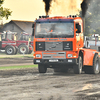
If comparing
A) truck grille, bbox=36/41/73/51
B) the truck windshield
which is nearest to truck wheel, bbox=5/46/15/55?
truck grille, bbox=36/41/73/51

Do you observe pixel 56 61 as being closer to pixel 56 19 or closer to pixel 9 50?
pixel 56 19

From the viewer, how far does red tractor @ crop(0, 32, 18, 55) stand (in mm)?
43625

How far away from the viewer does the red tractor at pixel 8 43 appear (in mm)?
43625

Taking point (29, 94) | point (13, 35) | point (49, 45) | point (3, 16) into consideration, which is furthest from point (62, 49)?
point (13, 35)

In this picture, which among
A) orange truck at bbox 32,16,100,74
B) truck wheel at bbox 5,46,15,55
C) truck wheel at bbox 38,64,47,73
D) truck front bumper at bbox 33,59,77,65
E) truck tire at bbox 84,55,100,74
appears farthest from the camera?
truck wheel at bbox 5,46,15,55

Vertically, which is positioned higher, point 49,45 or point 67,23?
point 67,23

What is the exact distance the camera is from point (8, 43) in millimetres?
44344

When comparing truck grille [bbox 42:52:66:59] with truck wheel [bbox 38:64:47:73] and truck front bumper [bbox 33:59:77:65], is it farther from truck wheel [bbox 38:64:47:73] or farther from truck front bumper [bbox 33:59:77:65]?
truck wheel [bbox 38:64:47:73]

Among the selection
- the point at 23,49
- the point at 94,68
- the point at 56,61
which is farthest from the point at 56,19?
the point at 23,49

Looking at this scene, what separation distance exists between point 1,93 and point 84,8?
49.8ft

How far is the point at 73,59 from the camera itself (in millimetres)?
17641

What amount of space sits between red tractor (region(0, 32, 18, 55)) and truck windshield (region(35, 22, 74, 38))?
26.0 m

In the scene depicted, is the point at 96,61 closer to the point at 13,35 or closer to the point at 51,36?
the point at 51,36

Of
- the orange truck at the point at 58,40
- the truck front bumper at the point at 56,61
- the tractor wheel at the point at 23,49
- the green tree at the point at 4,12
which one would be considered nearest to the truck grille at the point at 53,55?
the orange truck at the point at 58,40
